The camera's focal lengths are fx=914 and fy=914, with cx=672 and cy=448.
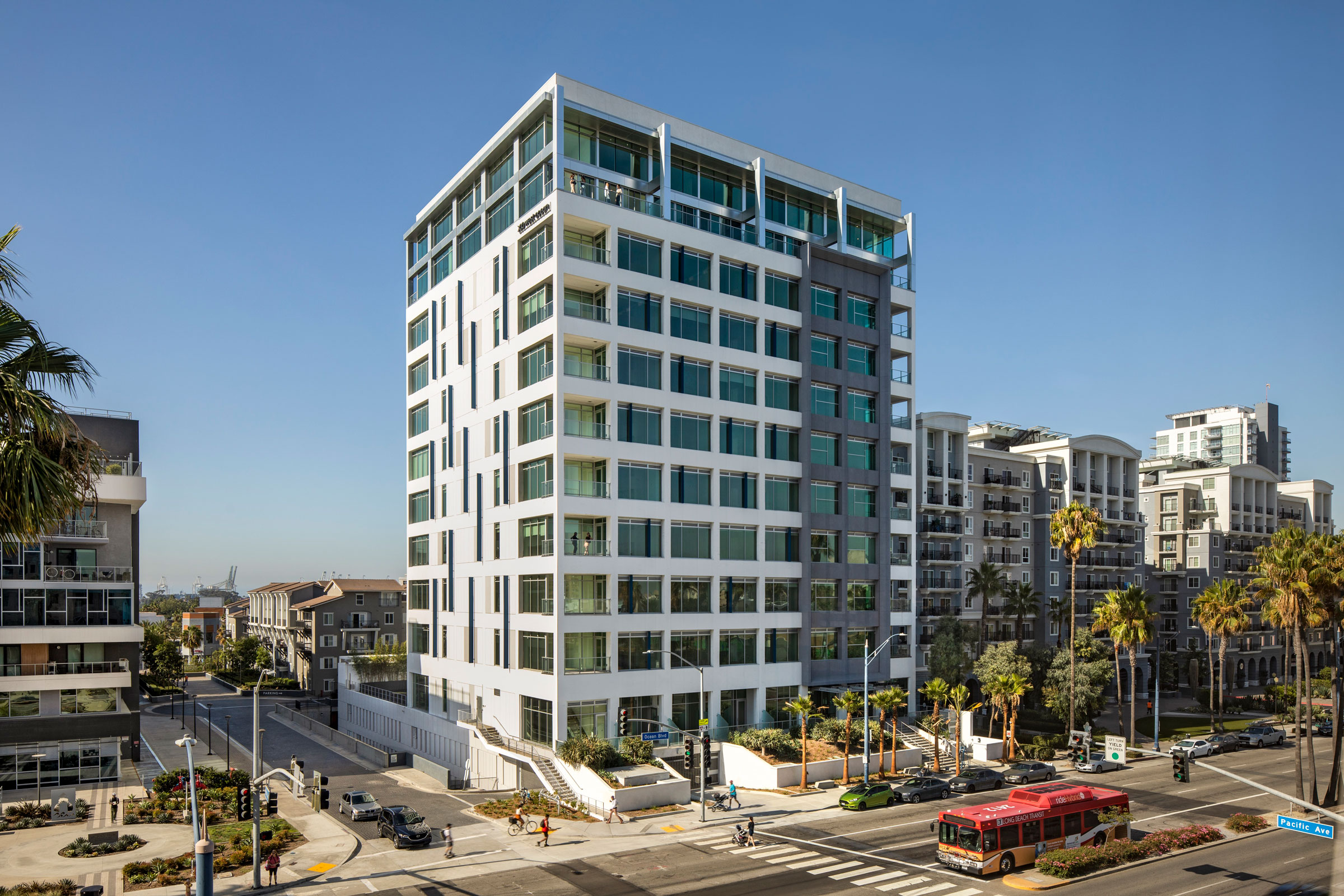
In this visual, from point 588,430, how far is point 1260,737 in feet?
194

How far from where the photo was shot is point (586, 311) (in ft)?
192

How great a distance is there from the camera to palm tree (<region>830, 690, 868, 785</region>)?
54.6 meters

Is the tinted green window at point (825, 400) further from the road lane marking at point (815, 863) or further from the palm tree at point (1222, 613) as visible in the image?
the palm tree at point (1222, 613)

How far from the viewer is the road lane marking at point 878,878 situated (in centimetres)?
3597

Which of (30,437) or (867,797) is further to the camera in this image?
(867,797)

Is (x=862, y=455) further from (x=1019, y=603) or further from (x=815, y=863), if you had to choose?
(x=815, y=863)

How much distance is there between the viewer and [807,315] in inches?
2662

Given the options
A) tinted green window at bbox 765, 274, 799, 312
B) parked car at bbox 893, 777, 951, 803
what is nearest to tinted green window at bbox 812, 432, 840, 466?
tinted green window at bbox 765, 274, 799, 312

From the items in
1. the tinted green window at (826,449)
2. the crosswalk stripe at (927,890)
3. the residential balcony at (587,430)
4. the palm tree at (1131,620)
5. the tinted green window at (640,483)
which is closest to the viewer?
the crosswalk stripe at (927,890)

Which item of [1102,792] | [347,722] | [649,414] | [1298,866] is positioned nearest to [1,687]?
[347,722]

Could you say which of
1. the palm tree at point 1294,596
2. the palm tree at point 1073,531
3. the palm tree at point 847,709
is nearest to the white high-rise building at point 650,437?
the palm tree at point 847,709

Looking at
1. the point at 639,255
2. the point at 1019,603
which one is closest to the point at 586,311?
the point at 639,255

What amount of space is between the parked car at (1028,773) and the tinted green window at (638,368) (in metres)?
32.9

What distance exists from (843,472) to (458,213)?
1466 inches
